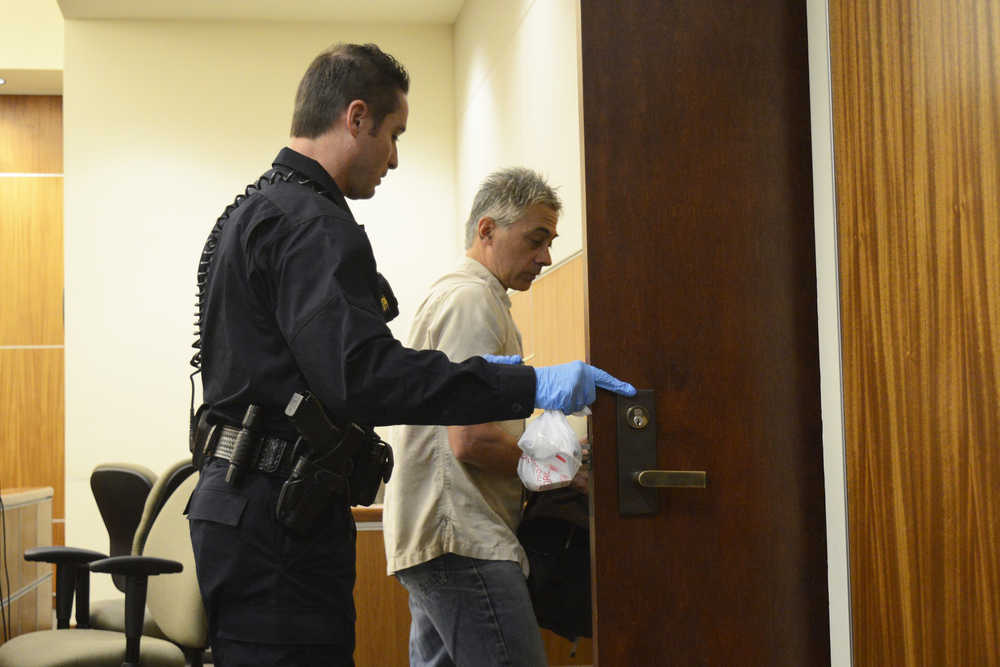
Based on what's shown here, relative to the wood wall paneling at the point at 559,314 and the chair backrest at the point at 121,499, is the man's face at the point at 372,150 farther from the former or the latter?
the chair backrest at the point at 121,499

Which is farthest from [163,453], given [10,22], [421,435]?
[421,435]

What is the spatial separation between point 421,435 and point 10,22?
5294mm

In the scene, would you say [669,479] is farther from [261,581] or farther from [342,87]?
[342,87]

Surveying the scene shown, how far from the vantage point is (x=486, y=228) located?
220 cm

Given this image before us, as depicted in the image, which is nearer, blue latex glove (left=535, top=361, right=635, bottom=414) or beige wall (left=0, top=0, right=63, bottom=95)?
blue latex glove (left=535, top=361, right=635, bottom=414)

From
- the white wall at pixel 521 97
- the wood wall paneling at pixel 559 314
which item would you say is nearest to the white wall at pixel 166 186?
the white wall at pixel 521 97

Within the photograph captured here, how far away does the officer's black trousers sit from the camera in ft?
4.95

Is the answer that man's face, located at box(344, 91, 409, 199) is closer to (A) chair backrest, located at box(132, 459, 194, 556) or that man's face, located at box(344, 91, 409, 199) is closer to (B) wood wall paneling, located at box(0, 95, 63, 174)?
(A) chair backrest, located at box(132, 459, 194, 556)

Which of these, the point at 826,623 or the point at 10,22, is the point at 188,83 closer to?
the point at 10,22

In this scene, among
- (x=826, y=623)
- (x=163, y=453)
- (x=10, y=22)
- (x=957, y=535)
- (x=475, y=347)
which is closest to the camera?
(x=957, y=535)

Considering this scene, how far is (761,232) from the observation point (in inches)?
69.3

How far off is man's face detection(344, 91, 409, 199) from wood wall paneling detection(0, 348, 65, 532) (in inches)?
203

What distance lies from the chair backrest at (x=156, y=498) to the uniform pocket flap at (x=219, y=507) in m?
1.49

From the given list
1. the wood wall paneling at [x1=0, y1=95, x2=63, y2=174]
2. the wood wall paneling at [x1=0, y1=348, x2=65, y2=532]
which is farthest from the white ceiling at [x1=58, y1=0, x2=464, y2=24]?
the wood wall paneling at [x1=0, y1=348, x2=65, y2=532]
